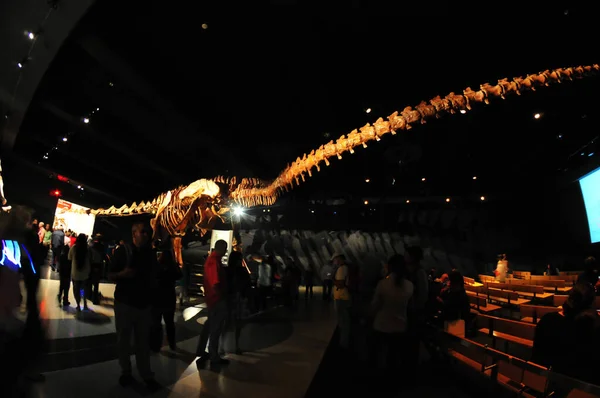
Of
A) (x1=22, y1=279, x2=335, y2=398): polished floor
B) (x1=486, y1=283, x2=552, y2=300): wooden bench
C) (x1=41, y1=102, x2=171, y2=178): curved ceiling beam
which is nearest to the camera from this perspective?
(x1=22, y1=279, x2=335, y2=398): polished floor

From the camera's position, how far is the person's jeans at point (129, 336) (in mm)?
2842

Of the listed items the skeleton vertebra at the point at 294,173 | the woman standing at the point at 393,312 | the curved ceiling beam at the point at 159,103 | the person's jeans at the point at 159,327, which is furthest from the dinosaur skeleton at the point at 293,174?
the person's jeans at the point at 159,327

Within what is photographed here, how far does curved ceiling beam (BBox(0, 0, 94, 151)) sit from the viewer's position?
13.2ft

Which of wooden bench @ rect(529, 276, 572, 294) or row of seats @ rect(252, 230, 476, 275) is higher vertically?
row of seats @ rect(252, 230, 476, 275)

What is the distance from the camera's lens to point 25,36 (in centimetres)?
445

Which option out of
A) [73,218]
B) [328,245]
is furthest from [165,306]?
[328,245]

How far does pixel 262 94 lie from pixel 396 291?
205 inches

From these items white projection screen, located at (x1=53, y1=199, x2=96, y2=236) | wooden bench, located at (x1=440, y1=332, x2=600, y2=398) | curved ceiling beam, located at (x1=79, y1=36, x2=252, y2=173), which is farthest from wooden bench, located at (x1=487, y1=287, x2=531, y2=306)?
white projection screen, located at (x1=53, y1=199, x2=96, y2=236)

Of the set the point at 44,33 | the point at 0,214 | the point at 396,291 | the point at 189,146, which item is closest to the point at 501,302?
the point at 396,291

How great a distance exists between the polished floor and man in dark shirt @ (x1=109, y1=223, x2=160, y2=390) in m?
0.17

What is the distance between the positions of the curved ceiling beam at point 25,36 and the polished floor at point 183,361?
2633 millimetres

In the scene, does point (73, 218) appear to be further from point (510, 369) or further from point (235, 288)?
point (510, 369)

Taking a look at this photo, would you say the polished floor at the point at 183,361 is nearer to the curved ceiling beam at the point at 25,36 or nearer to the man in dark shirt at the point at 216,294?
the man in dark shirt at the point at 216,294

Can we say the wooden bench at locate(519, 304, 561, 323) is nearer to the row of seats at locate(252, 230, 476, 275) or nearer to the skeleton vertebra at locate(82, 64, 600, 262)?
the skeleton vertebra at locate(82, 64, 600, 262)
